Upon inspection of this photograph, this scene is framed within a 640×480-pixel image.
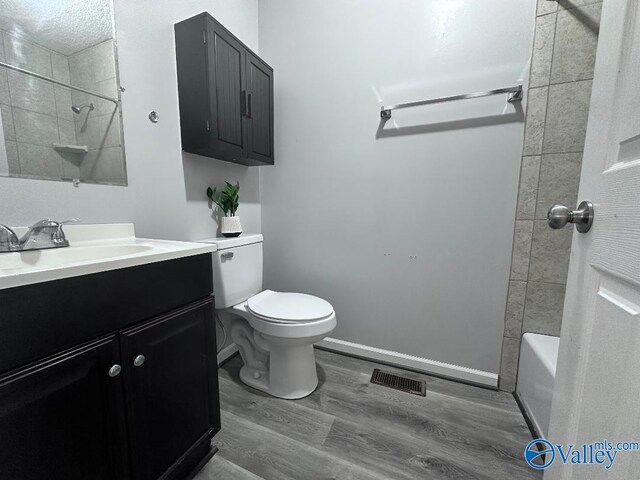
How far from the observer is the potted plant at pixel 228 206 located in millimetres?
1428

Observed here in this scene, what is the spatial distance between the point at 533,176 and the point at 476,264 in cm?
48

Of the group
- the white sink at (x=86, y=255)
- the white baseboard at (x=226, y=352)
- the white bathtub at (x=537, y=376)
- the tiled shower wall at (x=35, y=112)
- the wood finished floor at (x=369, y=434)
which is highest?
the tiled shower wall at (x=35, y=112)

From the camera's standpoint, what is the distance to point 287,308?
4.31 ft

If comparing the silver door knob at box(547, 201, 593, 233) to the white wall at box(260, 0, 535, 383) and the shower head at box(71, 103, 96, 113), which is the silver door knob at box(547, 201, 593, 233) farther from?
the shower head at box(71, 103, 96, 113)

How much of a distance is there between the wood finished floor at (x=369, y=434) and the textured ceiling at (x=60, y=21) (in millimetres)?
1545

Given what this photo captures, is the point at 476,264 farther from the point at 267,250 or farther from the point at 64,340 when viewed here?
the point at 64,340

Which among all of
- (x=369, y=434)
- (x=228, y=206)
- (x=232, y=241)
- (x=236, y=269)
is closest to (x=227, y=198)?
(x=228, y=206)

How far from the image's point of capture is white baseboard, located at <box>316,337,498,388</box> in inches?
55.2

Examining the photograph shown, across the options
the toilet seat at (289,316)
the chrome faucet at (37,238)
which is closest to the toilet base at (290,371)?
the toilet seat at (289,316)

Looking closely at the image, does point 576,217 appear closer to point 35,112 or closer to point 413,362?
point 413,362

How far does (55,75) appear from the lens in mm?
883

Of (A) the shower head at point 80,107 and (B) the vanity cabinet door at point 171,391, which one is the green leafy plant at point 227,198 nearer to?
(A) the shower head at point 80,107

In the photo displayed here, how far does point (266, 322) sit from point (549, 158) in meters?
1.48

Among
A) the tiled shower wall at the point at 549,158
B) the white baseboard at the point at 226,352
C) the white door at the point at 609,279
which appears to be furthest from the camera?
the white baseboard at the point at 226,352
